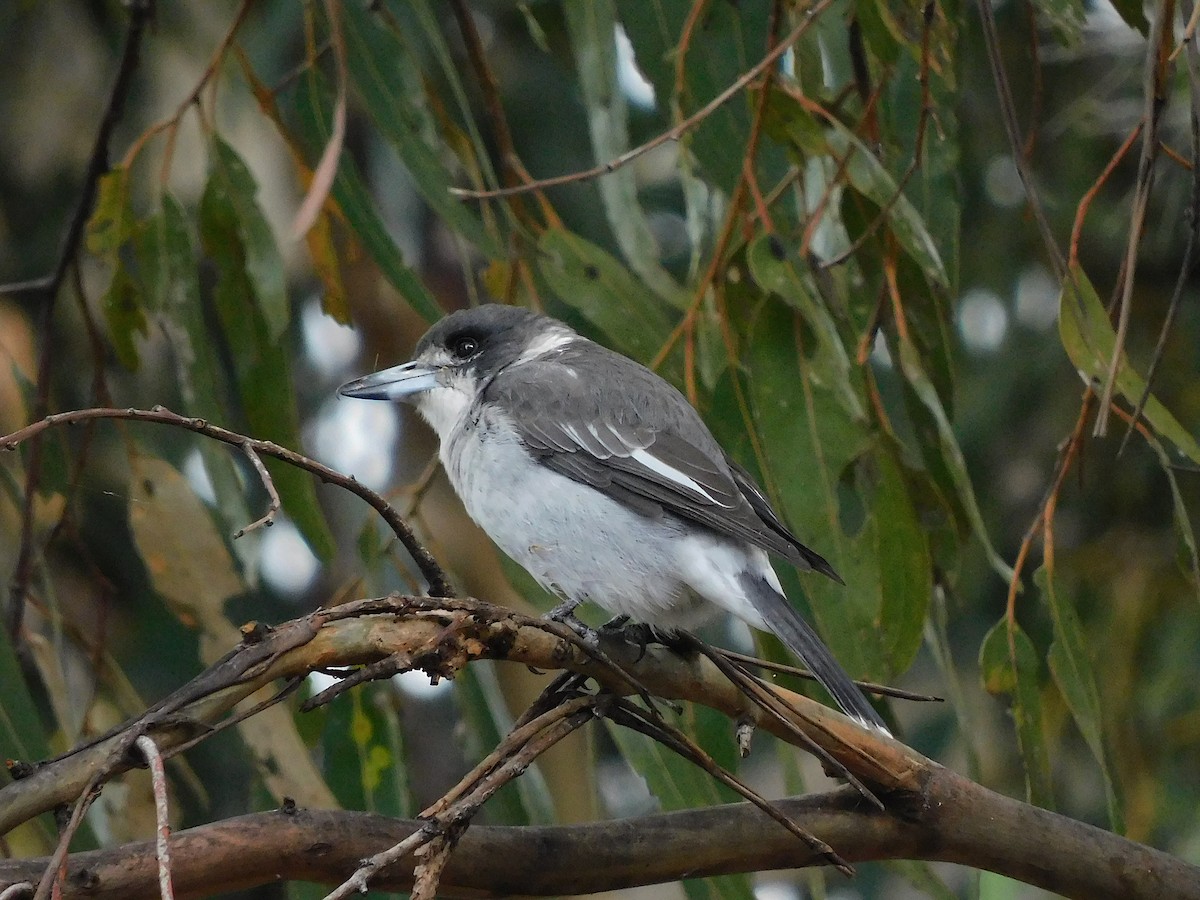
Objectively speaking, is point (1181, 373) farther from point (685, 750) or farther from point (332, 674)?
point (332, 674)

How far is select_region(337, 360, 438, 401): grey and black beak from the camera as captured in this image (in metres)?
2.21

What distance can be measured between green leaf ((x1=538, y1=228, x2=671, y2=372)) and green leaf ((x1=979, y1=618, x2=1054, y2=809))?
580 mm

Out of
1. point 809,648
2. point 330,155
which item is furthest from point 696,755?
point 330,155

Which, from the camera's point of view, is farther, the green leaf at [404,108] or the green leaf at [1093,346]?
the green leaf at [404,108]

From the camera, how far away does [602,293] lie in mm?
1976

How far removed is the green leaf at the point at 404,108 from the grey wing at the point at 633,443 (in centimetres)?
21

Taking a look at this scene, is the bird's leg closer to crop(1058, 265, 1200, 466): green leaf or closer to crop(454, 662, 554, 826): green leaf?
crop(454, 662, 554, 826): green leaf

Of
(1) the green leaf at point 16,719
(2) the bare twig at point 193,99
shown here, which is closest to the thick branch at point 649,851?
(1) the green leaf at point 16,719

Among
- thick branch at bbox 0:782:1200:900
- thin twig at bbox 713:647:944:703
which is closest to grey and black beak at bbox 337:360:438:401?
thin twig at bbox 713:647:944:703

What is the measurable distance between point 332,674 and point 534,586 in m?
0.90

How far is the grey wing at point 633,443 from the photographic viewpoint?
1808 millimetres

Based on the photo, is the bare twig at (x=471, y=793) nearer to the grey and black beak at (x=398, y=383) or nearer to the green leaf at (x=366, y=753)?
the green leaf at (x=366, y=753)

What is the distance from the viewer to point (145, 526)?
197cm

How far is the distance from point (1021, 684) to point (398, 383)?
1.02 m
